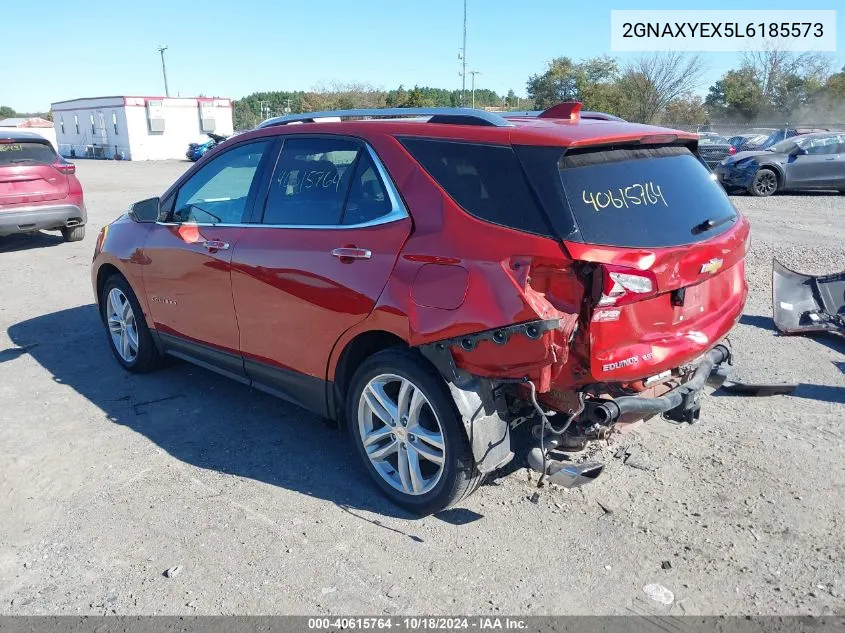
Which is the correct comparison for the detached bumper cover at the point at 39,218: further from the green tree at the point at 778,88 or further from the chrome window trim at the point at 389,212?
the green tree at the point at 778,88

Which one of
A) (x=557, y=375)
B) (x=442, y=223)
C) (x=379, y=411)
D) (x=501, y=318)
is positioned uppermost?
(x=442, y=223)

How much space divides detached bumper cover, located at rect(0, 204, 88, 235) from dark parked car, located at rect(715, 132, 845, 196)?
567 inches

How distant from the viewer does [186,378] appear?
5.39 m

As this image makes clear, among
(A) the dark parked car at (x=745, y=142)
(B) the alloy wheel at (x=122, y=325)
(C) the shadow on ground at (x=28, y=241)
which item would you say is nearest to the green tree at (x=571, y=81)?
(A) the dark parked car at (x=745, y=142)

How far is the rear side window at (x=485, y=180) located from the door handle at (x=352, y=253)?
1.64 ft

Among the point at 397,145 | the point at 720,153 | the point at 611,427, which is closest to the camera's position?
the point at 611,427

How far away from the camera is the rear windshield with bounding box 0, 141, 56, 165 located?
402 inches

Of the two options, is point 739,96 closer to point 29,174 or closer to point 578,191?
point 29,174

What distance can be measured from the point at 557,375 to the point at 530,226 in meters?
0.64

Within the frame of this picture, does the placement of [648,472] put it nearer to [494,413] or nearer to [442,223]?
[494,413]

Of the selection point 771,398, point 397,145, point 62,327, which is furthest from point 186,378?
point 771,398

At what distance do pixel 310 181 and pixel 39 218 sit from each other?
835cm

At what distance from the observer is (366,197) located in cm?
356

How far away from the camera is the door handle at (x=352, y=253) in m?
3.43
